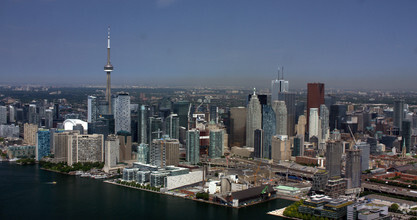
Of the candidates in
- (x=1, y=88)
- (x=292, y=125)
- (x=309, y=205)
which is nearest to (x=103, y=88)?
(x=1, y=88)

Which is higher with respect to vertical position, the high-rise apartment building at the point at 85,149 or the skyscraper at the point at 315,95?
the skyscraper at the point at 315,95

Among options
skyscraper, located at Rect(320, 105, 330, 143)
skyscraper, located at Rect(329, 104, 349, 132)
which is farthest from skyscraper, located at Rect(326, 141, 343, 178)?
skyscraper, located at Rect(329, 104, 349, 132)

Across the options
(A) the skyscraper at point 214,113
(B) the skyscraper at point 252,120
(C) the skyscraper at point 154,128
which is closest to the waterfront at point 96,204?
(C) the skyscraper at point 154,128

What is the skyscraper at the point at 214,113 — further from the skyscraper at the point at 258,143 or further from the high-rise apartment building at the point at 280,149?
the high-rise apartment building at the point at 280,149

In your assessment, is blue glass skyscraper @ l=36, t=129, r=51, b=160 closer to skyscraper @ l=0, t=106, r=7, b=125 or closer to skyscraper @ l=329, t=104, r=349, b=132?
skyscraper @ l=0, t=106, r=7, b=125

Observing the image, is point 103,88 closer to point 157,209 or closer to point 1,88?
point 1,88

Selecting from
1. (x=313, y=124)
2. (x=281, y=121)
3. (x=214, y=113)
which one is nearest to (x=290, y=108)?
(x=313, y=124)
